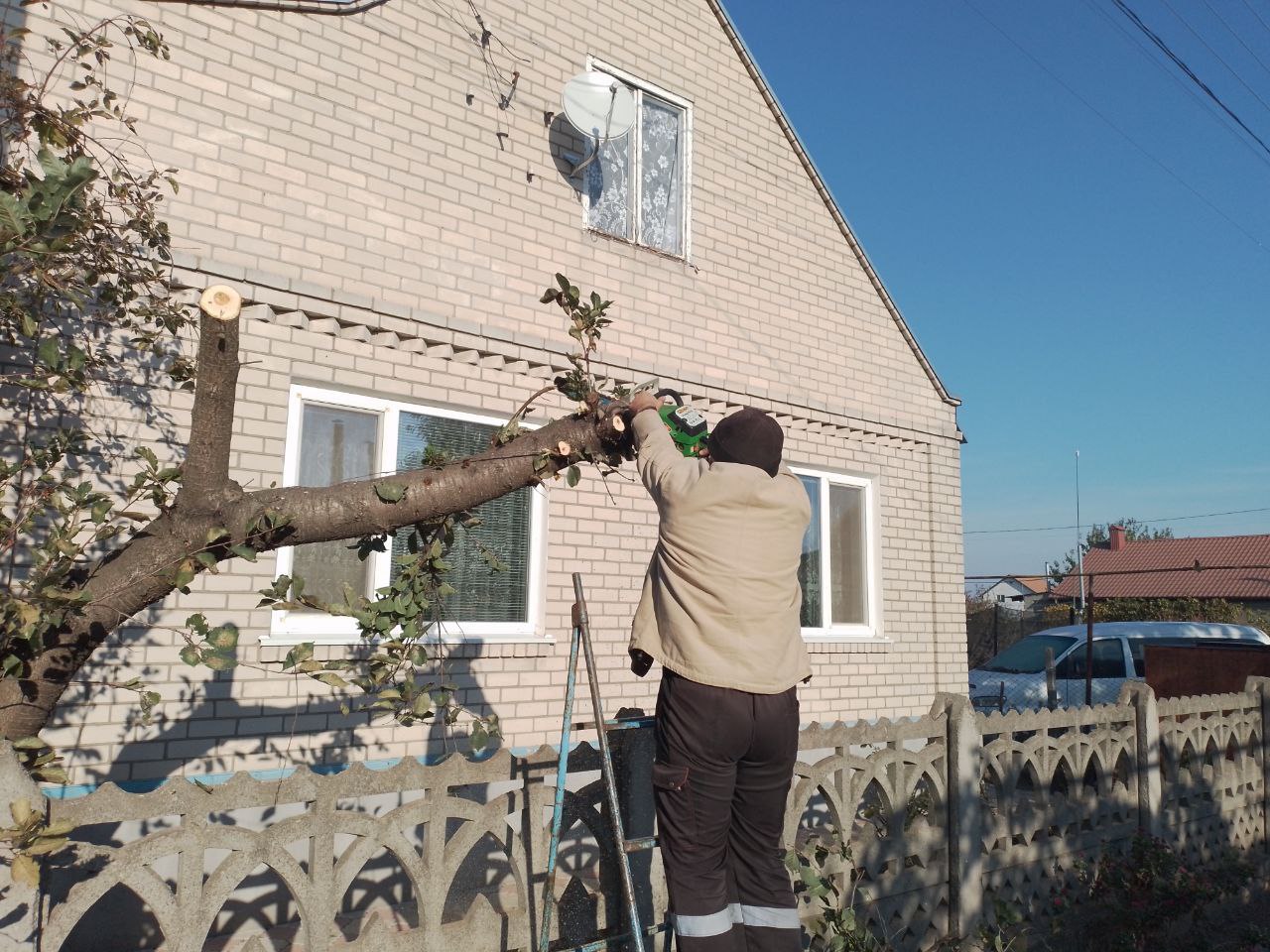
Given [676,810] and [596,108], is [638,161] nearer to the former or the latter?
[596,108]

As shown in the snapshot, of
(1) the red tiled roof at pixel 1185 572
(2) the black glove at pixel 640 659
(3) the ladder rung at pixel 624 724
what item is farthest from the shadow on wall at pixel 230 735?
(1) the red tiled roof at pixel 1185 572

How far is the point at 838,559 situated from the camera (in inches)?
340

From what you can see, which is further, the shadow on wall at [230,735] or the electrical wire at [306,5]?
the electrical wire at [306,5]

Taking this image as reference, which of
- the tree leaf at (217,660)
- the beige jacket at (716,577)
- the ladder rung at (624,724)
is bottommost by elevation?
the ladder rung at (624,724)

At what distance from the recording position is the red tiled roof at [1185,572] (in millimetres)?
36000

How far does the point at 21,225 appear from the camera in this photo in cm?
229

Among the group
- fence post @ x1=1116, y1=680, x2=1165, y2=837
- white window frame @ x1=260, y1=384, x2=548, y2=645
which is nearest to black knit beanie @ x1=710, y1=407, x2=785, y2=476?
white window frame @ x1=260, y1=384, x2=548, y2=645

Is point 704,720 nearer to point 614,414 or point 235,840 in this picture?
point 614,414

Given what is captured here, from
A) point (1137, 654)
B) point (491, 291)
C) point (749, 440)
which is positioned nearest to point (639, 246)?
point (491, 291)

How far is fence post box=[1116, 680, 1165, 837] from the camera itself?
19.2ft

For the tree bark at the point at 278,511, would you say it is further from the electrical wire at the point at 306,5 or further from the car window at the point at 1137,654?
the car window at the point at 1137,654

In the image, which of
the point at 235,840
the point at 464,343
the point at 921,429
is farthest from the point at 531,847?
the point at 921,429

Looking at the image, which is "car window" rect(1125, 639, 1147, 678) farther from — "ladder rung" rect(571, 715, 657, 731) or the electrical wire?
the electrical wire

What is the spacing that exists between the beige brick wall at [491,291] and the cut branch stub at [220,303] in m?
2.65
